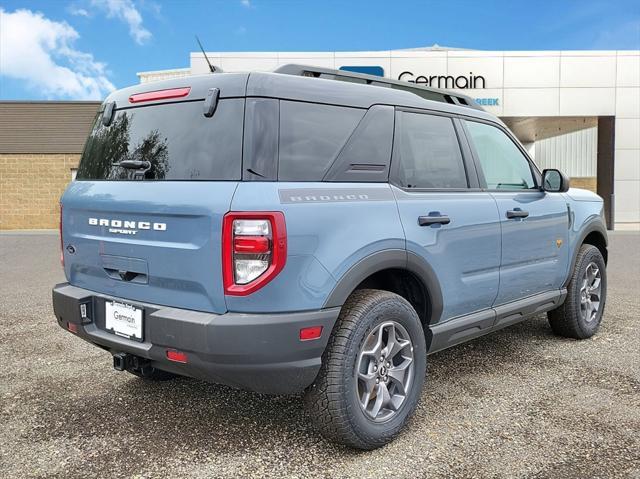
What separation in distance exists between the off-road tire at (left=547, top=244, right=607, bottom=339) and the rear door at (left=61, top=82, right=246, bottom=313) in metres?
3.35

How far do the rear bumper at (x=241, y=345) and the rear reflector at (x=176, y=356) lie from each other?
2 centimetres

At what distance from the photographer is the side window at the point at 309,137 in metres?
2.74

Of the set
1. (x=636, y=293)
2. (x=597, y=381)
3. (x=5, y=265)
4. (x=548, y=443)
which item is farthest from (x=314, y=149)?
(x=5, y=265)

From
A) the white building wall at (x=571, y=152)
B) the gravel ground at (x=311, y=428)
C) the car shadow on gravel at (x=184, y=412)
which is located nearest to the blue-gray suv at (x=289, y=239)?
the gravel ground at (x=311, y=428)

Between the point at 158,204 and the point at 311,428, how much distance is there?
4.90 ft

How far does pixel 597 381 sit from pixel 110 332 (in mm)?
3174

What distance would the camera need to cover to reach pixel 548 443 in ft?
10.1

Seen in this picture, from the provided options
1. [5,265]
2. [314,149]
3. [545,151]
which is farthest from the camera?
[545,151]

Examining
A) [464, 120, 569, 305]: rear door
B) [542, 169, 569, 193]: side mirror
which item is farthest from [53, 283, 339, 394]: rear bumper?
[542, 169, 569, 193]: side mirror

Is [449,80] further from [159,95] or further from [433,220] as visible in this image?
[159,95]

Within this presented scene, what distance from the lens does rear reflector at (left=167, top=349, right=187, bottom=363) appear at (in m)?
2.68

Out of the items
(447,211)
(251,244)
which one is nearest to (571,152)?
(447,211)

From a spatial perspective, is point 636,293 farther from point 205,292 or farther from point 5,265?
point 5,265

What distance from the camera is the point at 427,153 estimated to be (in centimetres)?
353
